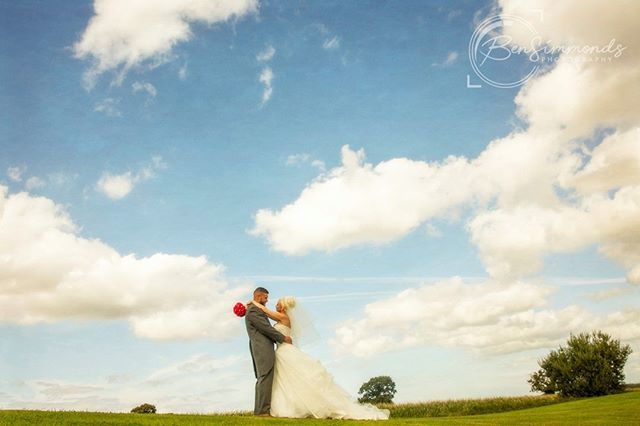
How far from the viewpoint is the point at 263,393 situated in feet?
52.2

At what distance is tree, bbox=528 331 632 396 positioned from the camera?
132 feet

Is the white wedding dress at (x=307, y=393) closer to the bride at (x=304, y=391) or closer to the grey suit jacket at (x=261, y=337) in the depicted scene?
the bride at (x=304, y=391)

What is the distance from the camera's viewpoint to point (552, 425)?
624 inches

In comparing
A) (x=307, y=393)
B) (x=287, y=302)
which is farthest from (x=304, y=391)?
(x=287, y=302)

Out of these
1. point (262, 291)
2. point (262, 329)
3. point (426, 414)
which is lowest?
point (426, 414)

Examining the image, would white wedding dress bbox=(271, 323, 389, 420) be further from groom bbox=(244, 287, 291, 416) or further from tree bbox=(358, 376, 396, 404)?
tree bbox=(358, 376, 396, 404)

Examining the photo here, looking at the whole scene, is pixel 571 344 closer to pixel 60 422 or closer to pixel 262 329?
pixel 262 329

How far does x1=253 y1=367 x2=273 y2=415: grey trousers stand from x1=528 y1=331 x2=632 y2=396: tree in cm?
3322

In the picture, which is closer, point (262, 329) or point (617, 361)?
point (262, 329)

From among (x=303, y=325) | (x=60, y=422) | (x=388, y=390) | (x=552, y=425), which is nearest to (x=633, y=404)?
(x=552, y=425)

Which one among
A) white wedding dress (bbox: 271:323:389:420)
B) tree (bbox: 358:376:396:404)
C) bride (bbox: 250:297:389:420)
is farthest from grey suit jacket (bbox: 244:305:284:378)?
tree (bbox: 358:376:396:404)

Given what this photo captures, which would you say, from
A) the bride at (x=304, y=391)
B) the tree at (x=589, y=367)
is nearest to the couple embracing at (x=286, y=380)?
the bride at (x=304, y=391)

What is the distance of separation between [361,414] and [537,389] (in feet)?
109

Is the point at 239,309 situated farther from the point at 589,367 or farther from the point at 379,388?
the point at 379,388
